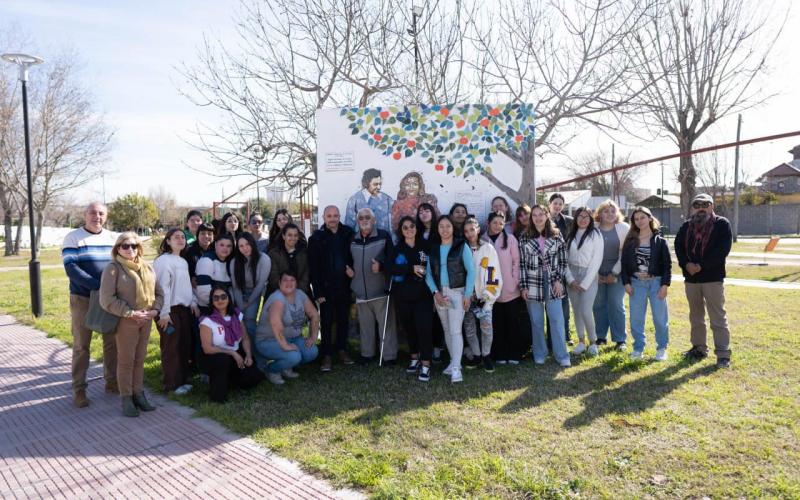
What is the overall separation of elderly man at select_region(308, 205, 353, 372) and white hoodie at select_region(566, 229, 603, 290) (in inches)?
103

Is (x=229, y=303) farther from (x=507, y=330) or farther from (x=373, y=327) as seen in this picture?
(x=507, y=330)

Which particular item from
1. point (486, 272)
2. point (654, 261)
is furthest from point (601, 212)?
point (486, 272)

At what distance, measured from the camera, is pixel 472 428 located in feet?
14.0

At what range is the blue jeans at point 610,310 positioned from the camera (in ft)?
21.5

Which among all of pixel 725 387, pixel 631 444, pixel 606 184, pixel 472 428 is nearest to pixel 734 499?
pixel 631 444

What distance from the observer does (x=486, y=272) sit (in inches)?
225

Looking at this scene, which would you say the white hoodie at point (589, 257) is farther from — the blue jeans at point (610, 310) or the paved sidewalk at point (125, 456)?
the paved sidewalk at point (125, 456)

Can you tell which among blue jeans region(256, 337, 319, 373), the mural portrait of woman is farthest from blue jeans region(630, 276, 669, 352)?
blue jeans region(256, 337, 319, 373)

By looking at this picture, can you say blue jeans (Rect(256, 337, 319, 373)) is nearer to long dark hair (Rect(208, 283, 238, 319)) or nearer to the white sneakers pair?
long dark hair (Rect(208, 283, 238, 319))

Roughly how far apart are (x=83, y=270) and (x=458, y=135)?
15.2 ft

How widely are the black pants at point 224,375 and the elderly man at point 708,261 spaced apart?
4.88m

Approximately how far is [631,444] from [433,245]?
267cm

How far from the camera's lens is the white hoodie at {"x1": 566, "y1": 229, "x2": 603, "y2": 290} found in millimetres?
6129

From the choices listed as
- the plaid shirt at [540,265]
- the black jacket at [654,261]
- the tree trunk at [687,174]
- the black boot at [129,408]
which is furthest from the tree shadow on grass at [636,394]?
the tree trunk at [687,174]
